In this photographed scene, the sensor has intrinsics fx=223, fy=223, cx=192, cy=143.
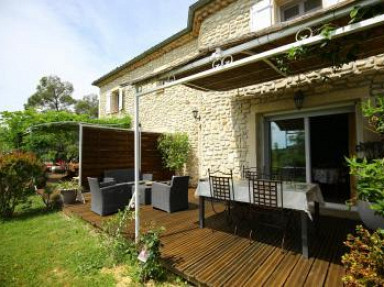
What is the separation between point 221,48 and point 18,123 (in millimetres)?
10078

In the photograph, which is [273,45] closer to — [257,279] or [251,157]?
[257,279]

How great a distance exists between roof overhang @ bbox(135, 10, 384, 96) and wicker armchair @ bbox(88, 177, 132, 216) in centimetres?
269

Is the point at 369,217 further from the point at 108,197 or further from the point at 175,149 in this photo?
the point at 175,149

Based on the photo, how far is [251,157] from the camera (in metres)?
6.23

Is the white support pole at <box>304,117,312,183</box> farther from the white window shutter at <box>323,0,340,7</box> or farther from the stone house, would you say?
the white window shutter at <box>323,0,340,7</box>

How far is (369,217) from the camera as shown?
374cm

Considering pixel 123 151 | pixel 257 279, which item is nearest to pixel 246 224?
pixel 257 279

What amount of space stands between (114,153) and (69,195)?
7.63ft

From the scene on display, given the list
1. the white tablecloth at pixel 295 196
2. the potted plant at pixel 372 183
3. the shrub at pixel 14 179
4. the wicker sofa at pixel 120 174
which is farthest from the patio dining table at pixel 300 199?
the shrub at pixel 14 179

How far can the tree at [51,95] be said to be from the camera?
30.3m

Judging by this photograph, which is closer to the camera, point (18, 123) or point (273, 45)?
point (273, 45)

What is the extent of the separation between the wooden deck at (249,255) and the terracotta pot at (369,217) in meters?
0.35

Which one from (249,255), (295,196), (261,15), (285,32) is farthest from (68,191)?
(261,15)

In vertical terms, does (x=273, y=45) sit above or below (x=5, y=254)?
above
